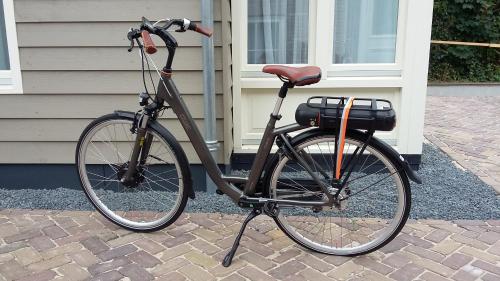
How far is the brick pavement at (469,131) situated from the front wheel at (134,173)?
2.47 meters

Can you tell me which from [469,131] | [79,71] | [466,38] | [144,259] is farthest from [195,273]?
[466,38]

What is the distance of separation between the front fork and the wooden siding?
609 mm

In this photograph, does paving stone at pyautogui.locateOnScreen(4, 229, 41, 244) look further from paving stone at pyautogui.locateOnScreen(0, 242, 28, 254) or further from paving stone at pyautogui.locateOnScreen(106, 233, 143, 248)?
paving stone at pyautogui.locateOnScreen(106, 233, 143, 248)

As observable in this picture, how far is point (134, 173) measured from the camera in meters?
2.86

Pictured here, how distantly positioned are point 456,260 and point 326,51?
6.18 feet

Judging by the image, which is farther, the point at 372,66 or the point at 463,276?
the point at 372,66

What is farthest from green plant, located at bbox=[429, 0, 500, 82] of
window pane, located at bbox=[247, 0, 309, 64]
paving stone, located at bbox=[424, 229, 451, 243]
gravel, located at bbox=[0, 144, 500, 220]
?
paving stone, located at bbox=[424, 229, 451, 243]

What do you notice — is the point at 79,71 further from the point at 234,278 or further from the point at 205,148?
the point at 234,278

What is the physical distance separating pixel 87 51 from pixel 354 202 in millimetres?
2151

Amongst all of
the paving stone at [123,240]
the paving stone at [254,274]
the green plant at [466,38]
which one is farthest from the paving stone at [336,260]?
the green plant at [466,38]

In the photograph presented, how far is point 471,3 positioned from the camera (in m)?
9.77

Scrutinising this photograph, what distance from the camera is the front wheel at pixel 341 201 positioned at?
8.10ft

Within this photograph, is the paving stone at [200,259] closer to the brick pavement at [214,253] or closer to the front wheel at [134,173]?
the brick pavement at [214,253]

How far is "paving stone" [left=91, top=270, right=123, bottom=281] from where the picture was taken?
95.2 inches
